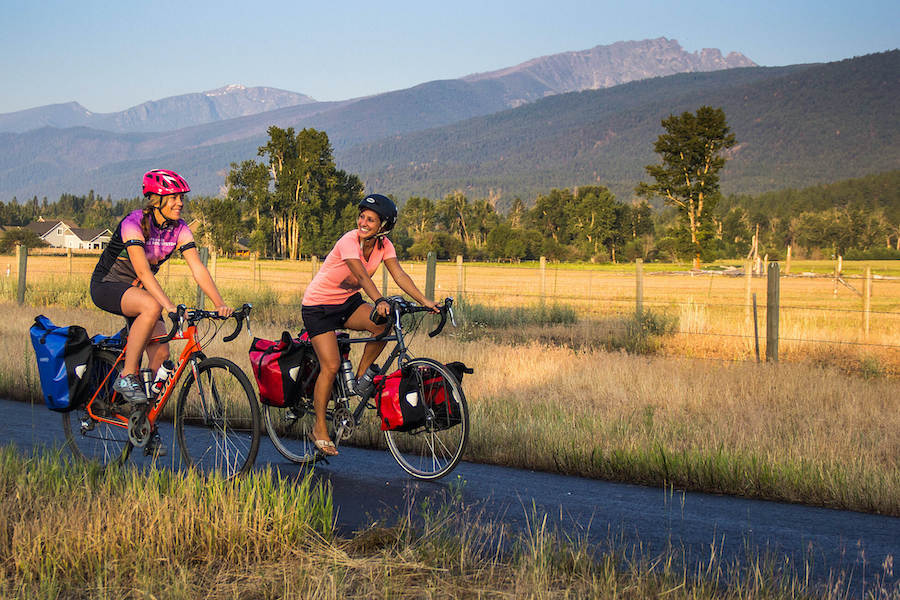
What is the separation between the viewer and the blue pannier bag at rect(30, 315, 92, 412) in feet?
22.2

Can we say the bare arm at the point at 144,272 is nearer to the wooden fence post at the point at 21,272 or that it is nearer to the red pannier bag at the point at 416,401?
the red pannier bag at the point at 416,401

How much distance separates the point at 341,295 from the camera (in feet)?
23.0

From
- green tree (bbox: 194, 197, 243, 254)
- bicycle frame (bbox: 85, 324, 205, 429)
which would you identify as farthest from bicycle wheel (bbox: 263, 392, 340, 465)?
green tree (bbox: 194, 197, 243, 254)

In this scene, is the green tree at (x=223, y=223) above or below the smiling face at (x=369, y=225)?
above

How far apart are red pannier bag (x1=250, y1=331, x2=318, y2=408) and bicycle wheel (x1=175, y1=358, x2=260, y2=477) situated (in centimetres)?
33

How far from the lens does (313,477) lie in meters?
6.92

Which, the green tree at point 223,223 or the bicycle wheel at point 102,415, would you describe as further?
the green tree at point 223,223

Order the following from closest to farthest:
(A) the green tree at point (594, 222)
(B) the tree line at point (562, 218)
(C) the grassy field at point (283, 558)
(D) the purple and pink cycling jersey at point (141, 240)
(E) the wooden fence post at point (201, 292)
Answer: (C) the grassy field at point (283, 558), (D) the purple and pink cycling jersey at point (141, 240), (E) the wooden fence post at point (201, 292), (B) the tree line at point (562, 218), (A) the green tree at point (594, 222)

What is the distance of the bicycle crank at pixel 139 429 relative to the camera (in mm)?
6547

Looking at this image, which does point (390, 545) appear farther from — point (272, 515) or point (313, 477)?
point (313, 477)

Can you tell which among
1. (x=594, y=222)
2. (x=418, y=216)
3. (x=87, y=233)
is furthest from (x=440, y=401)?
(x=87, y=233)

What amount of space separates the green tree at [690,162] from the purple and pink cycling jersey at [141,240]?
73.3 meters

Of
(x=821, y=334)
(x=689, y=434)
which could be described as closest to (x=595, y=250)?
(x=821, y=334)

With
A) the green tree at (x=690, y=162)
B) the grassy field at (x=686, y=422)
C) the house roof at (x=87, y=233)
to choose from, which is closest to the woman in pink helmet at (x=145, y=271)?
the grassy field at (x=686, y=422)
